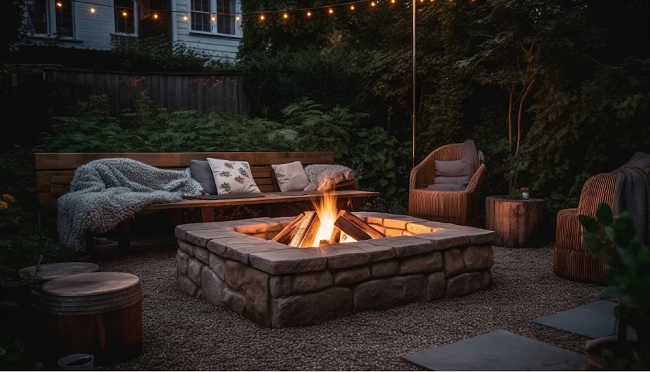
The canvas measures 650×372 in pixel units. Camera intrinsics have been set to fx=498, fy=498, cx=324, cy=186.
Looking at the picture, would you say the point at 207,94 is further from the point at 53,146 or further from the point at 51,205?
the point at 51,205

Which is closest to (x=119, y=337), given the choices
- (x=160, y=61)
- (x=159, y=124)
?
(x=159, y=124)

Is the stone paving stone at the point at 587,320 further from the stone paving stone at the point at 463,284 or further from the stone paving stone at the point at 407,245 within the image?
the stone paving stone at the point at 407,245

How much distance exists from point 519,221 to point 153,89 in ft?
20.4

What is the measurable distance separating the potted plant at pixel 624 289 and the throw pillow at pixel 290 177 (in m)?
4.12

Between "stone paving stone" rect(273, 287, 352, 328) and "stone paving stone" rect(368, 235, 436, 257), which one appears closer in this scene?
"stone paving stone" rect(273, 287, 352, 328)

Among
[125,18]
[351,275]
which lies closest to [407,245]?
[351,275]

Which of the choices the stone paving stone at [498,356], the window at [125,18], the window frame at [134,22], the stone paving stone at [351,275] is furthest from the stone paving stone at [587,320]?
the window at [125,18]

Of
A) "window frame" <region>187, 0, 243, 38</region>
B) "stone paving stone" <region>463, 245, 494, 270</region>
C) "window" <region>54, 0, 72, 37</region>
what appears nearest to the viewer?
"stone paving stone" <region>463, 245, 494, 270</region>

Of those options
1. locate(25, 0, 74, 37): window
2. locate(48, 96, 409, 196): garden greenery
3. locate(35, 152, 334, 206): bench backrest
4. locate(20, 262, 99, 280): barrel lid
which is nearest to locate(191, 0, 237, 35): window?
locate(25, 0, 74, 37): window

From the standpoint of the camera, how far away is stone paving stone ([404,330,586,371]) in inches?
84.0

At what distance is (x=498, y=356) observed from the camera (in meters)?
2.25

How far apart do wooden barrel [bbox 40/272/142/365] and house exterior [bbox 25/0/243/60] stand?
368 inches

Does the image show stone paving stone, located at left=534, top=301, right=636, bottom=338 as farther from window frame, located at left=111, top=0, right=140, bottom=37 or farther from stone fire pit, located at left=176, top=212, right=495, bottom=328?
window frame, located at left=111, top=0, right=140, bottom=37

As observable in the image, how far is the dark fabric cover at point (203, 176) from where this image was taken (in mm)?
5211
